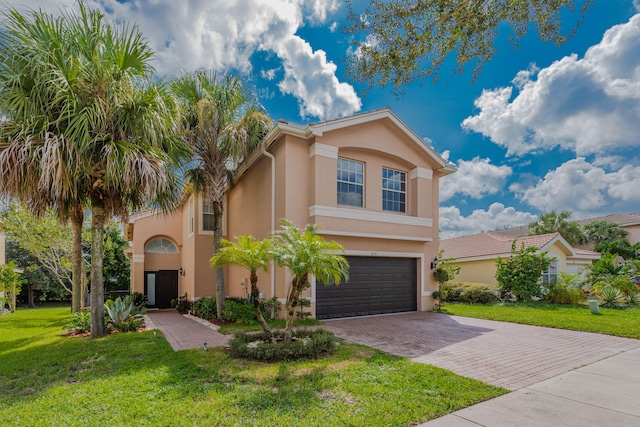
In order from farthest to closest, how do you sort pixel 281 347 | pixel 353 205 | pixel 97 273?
1. pixel 353 205
2. pixel 97 273
3. pixel 281 347

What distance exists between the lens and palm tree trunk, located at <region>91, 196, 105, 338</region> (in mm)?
9453

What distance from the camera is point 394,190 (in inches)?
564

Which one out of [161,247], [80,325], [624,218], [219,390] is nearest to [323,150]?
[219,390]

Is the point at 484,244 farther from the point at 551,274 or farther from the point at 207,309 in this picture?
the point at 207,309

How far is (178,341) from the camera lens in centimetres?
902

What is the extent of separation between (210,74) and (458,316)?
41.9ft

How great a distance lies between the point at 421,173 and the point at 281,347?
10.1m

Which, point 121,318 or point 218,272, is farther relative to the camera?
point 218,272

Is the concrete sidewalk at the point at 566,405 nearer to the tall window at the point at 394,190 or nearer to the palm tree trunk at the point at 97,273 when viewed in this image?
the tall window at the point at 394,190

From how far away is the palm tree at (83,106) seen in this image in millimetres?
8227

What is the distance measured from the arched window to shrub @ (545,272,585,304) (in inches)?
819

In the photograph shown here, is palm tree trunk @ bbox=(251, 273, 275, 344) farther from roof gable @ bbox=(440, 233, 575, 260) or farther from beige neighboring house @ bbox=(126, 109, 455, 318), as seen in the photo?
roof gable @ bbox=(440, 233, 575, 260)

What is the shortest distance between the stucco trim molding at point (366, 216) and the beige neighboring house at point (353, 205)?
0.12ft

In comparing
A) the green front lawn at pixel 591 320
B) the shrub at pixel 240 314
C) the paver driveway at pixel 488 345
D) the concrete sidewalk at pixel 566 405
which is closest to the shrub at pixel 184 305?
the shrub at pixel 240 314
